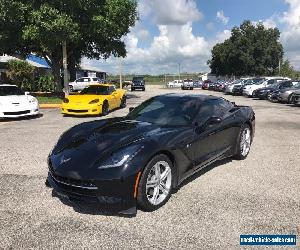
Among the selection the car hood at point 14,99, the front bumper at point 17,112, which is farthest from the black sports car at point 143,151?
the car hood at point 14,99

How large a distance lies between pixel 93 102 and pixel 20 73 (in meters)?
18.5

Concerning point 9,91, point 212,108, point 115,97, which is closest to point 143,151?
point 212,108

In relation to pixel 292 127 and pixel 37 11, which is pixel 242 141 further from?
pixel 37 11

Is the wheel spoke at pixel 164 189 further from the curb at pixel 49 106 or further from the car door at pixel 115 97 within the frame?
the curb at pixel 49 106

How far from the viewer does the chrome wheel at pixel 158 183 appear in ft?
15.6

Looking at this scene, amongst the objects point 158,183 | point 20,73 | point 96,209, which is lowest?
point 96,209

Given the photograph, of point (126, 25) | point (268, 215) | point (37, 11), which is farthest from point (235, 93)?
point (268, 215)

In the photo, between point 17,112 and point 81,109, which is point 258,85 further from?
point 17,112

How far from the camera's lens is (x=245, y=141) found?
24.7ft

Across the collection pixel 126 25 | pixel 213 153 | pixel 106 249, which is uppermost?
pixel 126 25

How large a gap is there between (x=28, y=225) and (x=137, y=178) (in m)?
1.40

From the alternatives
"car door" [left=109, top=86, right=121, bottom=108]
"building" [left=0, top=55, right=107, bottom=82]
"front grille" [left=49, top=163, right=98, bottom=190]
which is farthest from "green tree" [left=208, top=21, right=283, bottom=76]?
"front grille" [left=49, top=163, right=98, bottom=190]

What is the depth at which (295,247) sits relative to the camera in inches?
152

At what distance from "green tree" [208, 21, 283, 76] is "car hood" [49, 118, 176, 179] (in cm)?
5142
